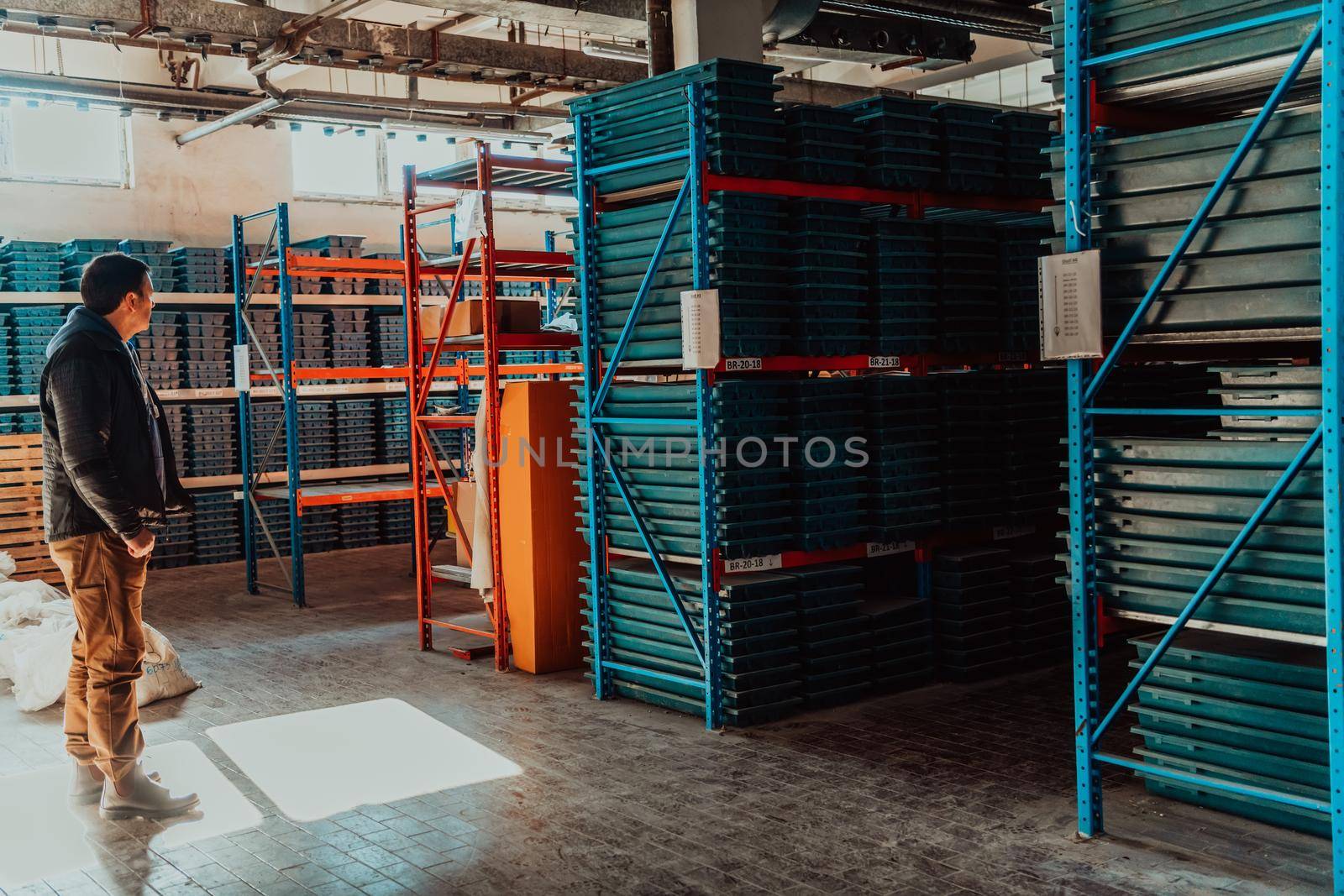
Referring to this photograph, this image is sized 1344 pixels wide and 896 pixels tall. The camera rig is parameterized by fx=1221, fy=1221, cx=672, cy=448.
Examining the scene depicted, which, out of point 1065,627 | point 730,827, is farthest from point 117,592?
point 1065,627

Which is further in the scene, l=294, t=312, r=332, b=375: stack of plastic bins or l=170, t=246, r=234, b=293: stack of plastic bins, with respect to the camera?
l=294, t=312, r=332, b=375: stack of plastic bins

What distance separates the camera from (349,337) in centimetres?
1451

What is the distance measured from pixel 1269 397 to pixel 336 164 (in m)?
14.4

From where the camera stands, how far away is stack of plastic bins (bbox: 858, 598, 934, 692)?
23.6 feet

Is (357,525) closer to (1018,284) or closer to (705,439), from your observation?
(705,439)

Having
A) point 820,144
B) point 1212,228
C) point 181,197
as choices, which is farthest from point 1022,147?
point 181,197

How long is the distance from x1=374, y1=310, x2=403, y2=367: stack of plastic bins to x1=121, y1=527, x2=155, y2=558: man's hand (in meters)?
9.77

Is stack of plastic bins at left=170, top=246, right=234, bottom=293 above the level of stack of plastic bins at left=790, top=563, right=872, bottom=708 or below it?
above

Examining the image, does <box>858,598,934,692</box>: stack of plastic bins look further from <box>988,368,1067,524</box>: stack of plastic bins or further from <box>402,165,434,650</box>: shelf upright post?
<box>402,165,434,650</box>: shelf upright post

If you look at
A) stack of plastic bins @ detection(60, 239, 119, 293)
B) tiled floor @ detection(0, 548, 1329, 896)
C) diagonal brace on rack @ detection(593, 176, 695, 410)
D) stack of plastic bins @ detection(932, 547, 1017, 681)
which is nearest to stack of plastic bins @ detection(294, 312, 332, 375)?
stack of plastic bins @ detection(60, 239, 119, 293)

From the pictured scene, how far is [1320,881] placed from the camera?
14.1ft

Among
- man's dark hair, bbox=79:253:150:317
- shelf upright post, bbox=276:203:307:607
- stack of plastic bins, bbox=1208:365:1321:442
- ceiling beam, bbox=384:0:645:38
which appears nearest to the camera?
stack of plastic bins, bbox=1208:365:1321:442

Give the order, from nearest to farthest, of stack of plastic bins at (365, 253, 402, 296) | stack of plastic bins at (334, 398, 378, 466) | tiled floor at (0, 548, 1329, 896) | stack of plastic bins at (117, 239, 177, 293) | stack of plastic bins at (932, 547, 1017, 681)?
tiled floor at (0, 548, 1329, 896), stack of plastic bins at (932, 547, 1017, 681), stack of plastic bins at (117, 239, 177, 293), stack of plastic bins at (334, 398, 378, 466), stack of plastic bins at (365, 253, 402, 296)

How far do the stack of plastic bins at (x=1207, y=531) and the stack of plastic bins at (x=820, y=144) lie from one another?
270cm
